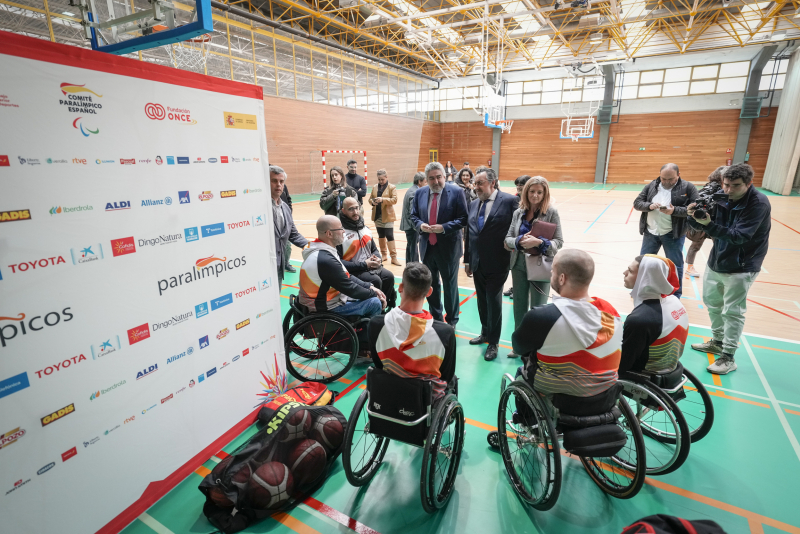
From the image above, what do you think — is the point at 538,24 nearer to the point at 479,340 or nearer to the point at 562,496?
the point at 479,340

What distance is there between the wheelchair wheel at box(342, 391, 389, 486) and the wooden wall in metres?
24.4

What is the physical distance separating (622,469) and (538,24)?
18746 millimetres

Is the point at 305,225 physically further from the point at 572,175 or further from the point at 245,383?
the point at 572,175

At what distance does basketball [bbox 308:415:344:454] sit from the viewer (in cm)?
266

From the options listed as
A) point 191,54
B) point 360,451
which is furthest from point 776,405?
point 191,54

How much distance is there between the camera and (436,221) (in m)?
4.54

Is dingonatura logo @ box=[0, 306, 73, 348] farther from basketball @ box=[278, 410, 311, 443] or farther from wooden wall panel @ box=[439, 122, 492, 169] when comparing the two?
wooden wall panel @ box=[439, 122, 492, 169]

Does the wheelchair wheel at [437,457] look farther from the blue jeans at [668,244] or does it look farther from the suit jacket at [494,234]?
the blue jeans at [668,244]

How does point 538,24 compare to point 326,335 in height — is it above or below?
above

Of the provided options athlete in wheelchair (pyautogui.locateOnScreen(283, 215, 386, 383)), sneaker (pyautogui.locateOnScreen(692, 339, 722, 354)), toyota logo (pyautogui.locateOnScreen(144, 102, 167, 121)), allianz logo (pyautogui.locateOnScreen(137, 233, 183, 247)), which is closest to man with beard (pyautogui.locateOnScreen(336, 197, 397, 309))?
athlete in wheelchair (pyautogui.locateOnScreen(283, 215, 386, 383))

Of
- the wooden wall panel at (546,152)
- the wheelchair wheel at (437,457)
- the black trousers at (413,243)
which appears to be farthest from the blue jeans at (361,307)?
the wooden wall panel at (546,152)

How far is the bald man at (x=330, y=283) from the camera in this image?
3.49m

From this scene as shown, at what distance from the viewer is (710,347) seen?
418cm

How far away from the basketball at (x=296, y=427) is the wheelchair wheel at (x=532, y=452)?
1292 mm
